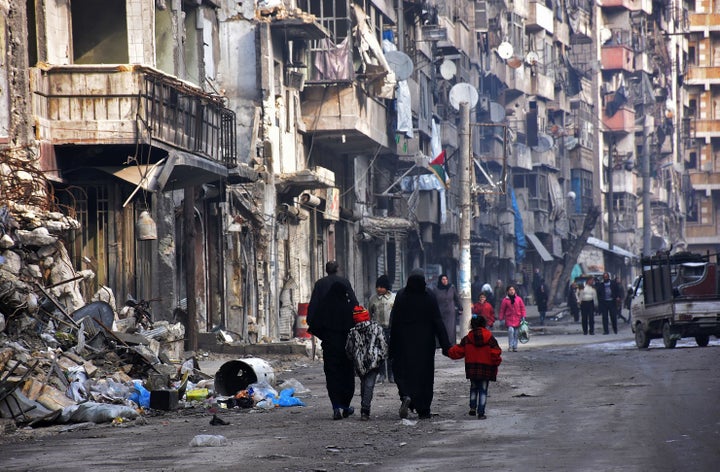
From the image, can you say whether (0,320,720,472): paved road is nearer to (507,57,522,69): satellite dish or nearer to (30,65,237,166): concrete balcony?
(30,65,237,166): concrete balcony

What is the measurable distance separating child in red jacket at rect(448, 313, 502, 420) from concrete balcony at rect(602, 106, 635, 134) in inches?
3027

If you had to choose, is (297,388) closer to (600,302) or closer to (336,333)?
(336,333)

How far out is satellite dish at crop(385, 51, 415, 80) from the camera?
43156 millimetres

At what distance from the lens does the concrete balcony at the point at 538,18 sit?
3024 inches

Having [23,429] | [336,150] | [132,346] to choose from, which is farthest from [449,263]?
[23,429]

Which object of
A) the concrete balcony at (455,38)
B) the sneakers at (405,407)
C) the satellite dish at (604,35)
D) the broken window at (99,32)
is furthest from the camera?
the satellite dish at (604,35)

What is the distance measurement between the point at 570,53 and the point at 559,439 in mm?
77404

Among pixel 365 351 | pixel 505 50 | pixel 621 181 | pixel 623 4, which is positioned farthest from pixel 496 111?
pixel 365 351

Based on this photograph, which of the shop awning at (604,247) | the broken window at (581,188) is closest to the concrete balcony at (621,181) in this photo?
the broken window at (581,188)

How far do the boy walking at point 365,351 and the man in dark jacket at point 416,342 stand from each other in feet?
0.67

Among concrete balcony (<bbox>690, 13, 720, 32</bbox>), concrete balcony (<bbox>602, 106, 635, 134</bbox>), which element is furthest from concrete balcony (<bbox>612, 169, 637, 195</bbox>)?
concrete balcony (<bbox>690, 13, 720, 32</bbox>)

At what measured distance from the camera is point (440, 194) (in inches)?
2124

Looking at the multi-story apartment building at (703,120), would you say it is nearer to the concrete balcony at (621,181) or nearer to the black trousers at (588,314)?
the concrete balcony at (621,181)

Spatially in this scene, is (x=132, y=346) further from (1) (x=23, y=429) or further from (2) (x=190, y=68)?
(2) (x=190, y=68)
